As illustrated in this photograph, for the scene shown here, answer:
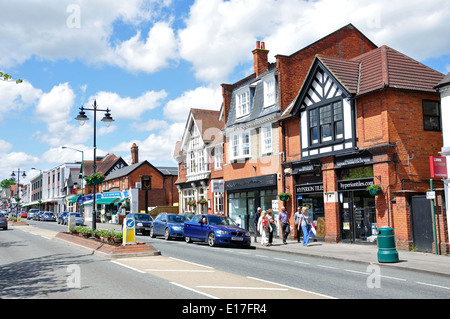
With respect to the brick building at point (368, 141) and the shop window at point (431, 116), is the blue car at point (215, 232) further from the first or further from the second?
the shop window at point (431, 116)

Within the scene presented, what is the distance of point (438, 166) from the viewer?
16312mm

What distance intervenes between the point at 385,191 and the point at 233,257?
286 inches

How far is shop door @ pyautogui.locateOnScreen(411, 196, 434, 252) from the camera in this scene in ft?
55.0

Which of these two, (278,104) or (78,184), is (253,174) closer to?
(278,104)

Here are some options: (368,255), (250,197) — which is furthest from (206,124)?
(368,255)

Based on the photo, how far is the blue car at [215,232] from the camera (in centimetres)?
2023

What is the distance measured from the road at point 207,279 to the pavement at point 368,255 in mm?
539

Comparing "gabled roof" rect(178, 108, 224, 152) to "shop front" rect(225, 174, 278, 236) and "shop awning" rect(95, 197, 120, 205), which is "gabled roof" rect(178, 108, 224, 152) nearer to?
"shop front" rect(225, 174, 278, 236)

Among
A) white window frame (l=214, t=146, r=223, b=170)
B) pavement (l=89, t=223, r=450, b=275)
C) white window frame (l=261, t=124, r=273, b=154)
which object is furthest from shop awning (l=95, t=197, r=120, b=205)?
pavement (l=89, t=223, r=450, b=275)

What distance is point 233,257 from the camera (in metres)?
16.0

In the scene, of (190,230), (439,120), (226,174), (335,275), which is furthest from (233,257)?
(226,174)

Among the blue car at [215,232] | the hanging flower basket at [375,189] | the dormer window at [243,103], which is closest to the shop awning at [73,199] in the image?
the dormer window at [243,103]

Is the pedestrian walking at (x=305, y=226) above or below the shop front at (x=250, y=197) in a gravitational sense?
below

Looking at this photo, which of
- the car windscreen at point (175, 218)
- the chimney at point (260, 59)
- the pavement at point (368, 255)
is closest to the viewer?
the pavement at point (368, 255)
